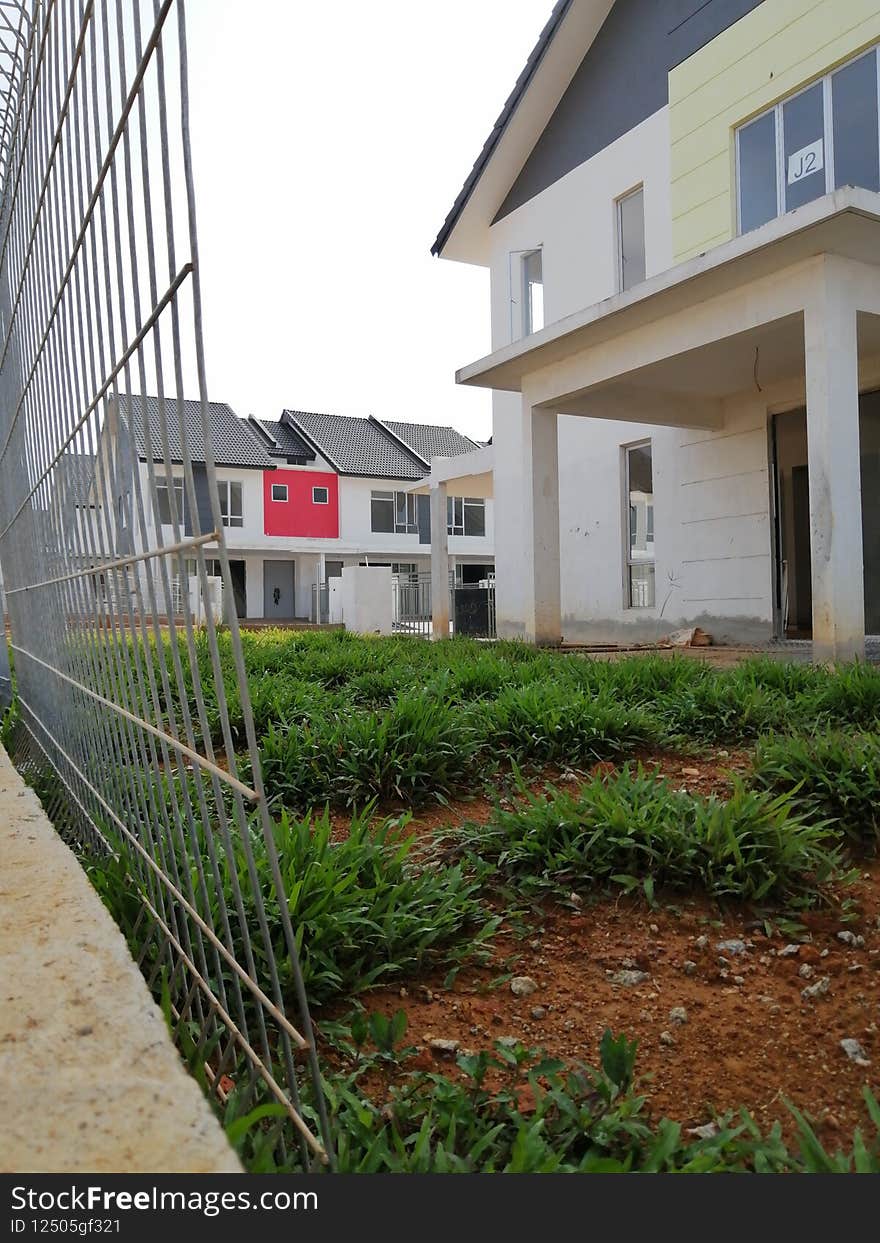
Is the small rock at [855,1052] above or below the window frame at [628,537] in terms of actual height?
below

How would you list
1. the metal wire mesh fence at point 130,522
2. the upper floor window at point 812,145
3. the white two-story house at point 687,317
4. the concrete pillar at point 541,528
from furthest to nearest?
the concrete pillar at point 541,528 < the upper floor window at point 812,145 < the white two-story house at point 687,317 < the metal wire mesh fence at point 130,522

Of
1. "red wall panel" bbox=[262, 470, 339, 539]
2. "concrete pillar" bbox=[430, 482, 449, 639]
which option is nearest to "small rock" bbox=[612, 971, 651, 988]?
"concrete pillar" bbox=[430, 482, 449, 639]

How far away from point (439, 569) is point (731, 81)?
6.80 metres

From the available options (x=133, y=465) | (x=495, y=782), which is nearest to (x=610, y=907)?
(x=495, y=782)

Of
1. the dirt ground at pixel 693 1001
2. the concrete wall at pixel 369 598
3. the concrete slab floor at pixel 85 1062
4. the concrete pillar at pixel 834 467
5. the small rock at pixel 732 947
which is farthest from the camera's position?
the concrete wall at pixel 369 598

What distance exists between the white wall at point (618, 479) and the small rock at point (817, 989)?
296 inches

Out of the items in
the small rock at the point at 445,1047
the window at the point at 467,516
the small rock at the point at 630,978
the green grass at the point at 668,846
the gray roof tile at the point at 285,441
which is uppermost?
the gray roof tile at the point at 285,441

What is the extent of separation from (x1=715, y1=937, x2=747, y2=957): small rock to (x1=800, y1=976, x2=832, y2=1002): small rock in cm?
18

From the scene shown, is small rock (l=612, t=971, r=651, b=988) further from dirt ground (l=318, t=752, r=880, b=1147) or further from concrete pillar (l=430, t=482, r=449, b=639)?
concrete pillar (l=430, t=482, r=449, b=639)

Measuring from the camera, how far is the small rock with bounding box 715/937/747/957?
80.0 inches

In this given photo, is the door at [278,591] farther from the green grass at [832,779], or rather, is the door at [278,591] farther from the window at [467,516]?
the green grass at [832,779]

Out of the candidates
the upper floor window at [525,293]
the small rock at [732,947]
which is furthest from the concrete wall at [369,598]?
the small rock at [732,947]

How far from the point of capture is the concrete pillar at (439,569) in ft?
41.1

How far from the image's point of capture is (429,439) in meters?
36.6
